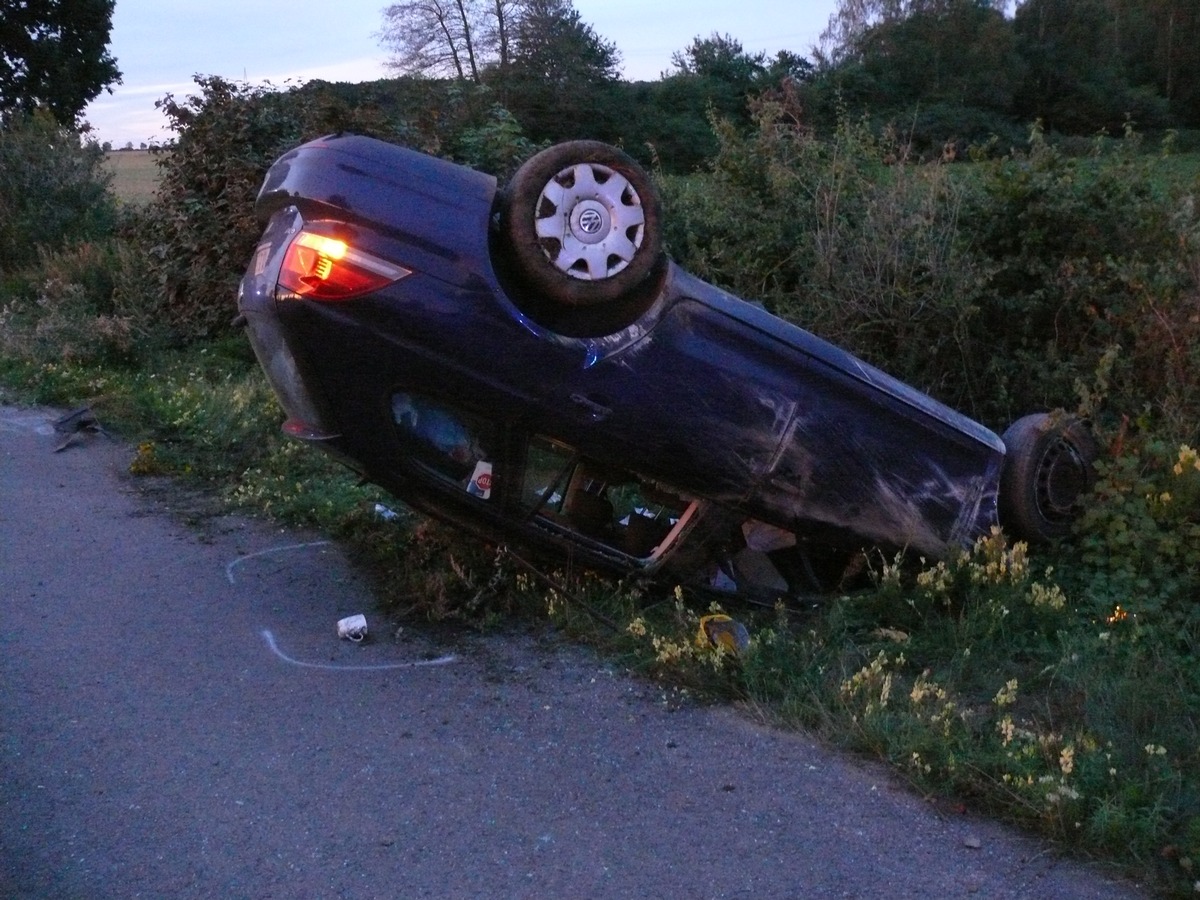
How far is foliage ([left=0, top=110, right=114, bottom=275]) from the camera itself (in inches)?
728

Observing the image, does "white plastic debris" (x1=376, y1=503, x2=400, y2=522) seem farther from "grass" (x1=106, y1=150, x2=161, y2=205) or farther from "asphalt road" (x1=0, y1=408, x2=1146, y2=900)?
"grass" (x1=106, y1=150, x2=161, y2=205)

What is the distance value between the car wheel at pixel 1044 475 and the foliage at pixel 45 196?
14842 mm

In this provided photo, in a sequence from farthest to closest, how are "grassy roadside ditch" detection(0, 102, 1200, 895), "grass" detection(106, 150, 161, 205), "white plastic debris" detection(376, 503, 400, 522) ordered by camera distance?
"grass" detection(106, 150, 161, 205) → "white plastic debris" detection(376, 503, 400, 522) → "grassy roadside ditch" detection(0, 102, 1200, 895)

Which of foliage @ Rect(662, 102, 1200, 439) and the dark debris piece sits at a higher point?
foliage @ Rect(662, 102, 1200, 439)

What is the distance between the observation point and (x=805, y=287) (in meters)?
8.91

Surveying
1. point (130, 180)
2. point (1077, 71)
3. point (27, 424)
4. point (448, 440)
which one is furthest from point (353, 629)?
point (1077, 71)

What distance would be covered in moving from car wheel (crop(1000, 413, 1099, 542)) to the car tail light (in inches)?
126

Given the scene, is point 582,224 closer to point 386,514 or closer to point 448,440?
point 448,440

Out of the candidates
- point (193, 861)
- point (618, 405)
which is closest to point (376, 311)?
point (618, 405)

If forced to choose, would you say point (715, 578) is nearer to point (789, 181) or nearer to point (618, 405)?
point (618, 405)

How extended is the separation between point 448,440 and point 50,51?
125ft

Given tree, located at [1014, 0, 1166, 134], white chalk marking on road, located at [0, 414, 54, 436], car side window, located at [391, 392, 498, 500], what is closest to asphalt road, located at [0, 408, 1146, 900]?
car side window, located at [391, 392, 498, 500]

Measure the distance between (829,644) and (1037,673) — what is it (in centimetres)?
85

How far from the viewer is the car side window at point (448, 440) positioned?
17.6 feet
